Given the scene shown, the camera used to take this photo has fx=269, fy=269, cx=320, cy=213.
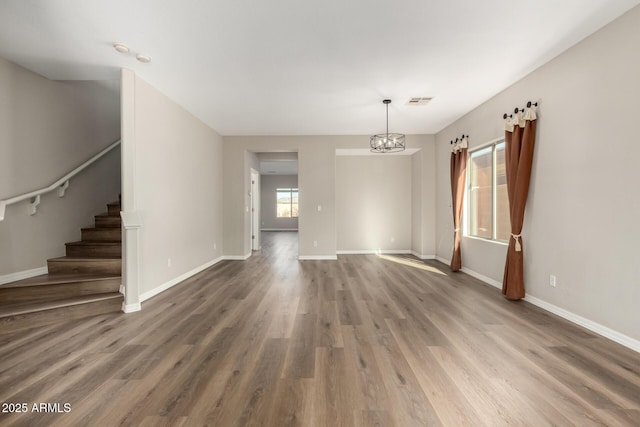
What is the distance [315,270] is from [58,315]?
12.0ft

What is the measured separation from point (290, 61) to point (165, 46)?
1.34 metres

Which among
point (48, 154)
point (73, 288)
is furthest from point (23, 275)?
point (48, 154)

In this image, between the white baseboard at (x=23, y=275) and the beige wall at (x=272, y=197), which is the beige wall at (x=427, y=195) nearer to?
the white baseboard at (x=23, y=275)

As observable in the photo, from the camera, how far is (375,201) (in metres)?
7.18

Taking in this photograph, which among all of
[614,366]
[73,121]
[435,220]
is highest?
[73,121]

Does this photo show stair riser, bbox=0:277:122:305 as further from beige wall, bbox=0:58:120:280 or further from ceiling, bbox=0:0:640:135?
ceiling, bbox=0:0:640:135

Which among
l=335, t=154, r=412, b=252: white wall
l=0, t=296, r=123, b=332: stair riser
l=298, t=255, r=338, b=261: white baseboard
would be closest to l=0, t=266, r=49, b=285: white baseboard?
l=0, t=296, r=123, b=332: stair riser

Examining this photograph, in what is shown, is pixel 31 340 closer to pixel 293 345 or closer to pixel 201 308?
pixel 201 308

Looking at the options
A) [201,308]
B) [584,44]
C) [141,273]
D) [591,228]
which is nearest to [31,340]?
[141,273]

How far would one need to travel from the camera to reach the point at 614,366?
2.06 meters

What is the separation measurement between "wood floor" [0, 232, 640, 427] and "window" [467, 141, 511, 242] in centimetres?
133

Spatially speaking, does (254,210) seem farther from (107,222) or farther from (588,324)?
(588,324)

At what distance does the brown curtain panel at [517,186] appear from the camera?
3.40 metres

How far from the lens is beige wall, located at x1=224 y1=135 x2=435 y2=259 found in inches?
253
